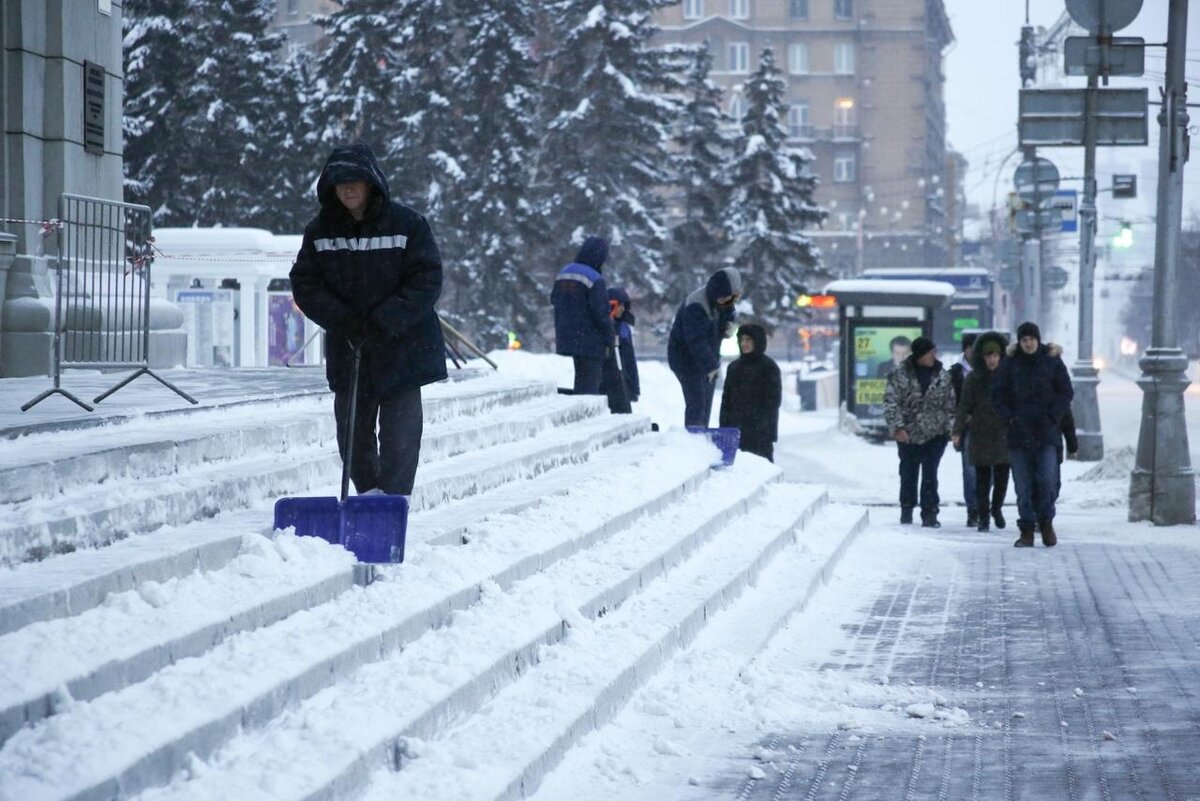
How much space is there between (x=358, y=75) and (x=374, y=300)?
3966 cm

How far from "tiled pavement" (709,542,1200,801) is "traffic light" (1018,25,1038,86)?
2488cm

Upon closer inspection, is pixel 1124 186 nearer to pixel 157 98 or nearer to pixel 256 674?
pixel 157 98

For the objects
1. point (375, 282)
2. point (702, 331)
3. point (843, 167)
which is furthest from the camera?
point (843, 167)

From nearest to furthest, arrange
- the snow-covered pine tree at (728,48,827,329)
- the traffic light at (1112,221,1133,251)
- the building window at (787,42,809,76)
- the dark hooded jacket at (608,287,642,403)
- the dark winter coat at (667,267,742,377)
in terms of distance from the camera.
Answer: the dark winter coat at (667,267,742,377) → the dark hooded jacket at (608,287,642,403) → the traffic light at (1112,221,1133,251) → the snow-covered pine tree at (728,48,827,329) → the building window at (787,42,809,76)

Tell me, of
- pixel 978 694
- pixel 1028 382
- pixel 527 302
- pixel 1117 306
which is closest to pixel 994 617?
pixel 978 694

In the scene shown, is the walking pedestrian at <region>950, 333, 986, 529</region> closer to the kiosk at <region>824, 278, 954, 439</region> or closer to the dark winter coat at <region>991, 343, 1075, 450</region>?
the dark winter coat at <region>991, 343, 1075, 450</region>

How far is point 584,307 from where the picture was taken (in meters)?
14.7

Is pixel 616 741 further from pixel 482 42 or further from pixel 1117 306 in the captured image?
pixel 1117 306

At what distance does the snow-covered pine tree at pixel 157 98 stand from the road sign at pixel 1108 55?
30.6 meters

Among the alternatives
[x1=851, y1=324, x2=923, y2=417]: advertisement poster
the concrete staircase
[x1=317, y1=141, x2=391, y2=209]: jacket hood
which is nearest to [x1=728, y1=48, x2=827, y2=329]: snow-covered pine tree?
[x1=851, y1=324, x2=923, y2=417]: advertisement poster

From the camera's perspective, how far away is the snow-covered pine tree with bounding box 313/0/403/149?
45156mm

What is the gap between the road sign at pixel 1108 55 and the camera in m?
16.0

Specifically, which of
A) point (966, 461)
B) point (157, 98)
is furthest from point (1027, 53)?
point (966, 461)

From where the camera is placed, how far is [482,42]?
1836 inches
